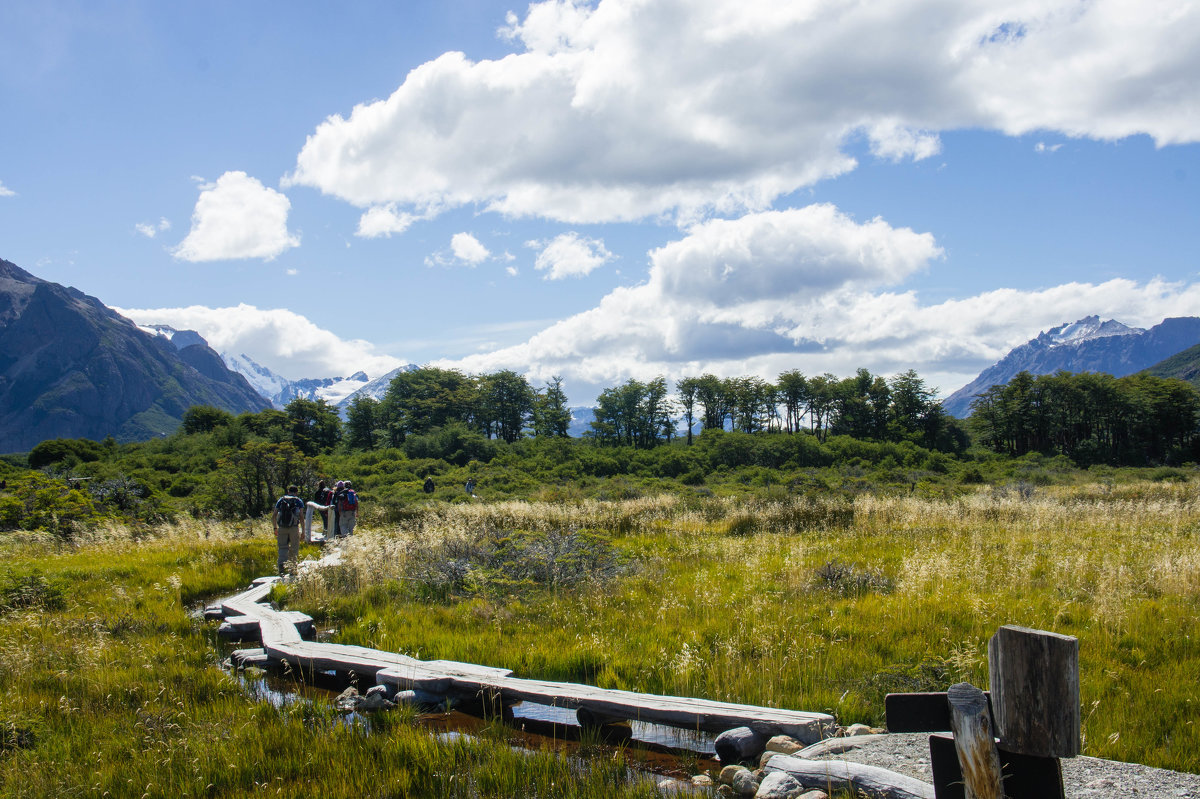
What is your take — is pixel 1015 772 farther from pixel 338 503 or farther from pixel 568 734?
pixel 338 503

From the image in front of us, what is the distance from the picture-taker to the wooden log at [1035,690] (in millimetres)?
1914

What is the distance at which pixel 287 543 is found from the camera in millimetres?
13023

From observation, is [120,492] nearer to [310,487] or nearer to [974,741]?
[310,487]

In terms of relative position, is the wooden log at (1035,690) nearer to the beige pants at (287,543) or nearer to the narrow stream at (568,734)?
the narrow stream at (568,734)

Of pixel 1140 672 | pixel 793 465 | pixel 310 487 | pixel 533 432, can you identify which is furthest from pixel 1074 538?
pixel 533 432

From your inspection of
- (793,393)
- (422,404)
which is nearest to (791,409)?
(793,393)

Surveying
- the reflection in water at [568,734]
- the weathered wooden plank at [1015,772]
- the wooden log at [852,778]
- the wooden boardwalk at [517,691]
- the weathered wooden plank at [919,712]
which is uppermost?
the weathered wooden plank at [919,712]

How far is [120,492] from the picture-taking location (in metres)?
23.3

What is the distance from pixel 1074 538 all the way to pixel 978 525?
2.96 metres

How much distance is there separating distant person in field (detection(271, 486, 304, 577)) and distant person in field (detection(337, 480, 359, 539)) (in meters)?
3.92

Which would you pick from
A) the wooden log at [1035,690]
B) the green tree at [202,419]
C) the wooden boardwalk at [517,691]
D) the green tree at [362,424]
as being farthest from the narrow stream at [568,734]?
the green tree at [362,424]

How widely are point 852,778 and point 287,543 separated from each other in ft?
40.6

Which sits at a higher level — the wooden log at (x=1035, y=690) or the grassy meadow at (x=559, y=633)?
the wooden log at (x=1035, y=690)

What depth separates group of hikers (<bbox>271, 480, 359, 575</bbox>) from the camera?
12695mm
